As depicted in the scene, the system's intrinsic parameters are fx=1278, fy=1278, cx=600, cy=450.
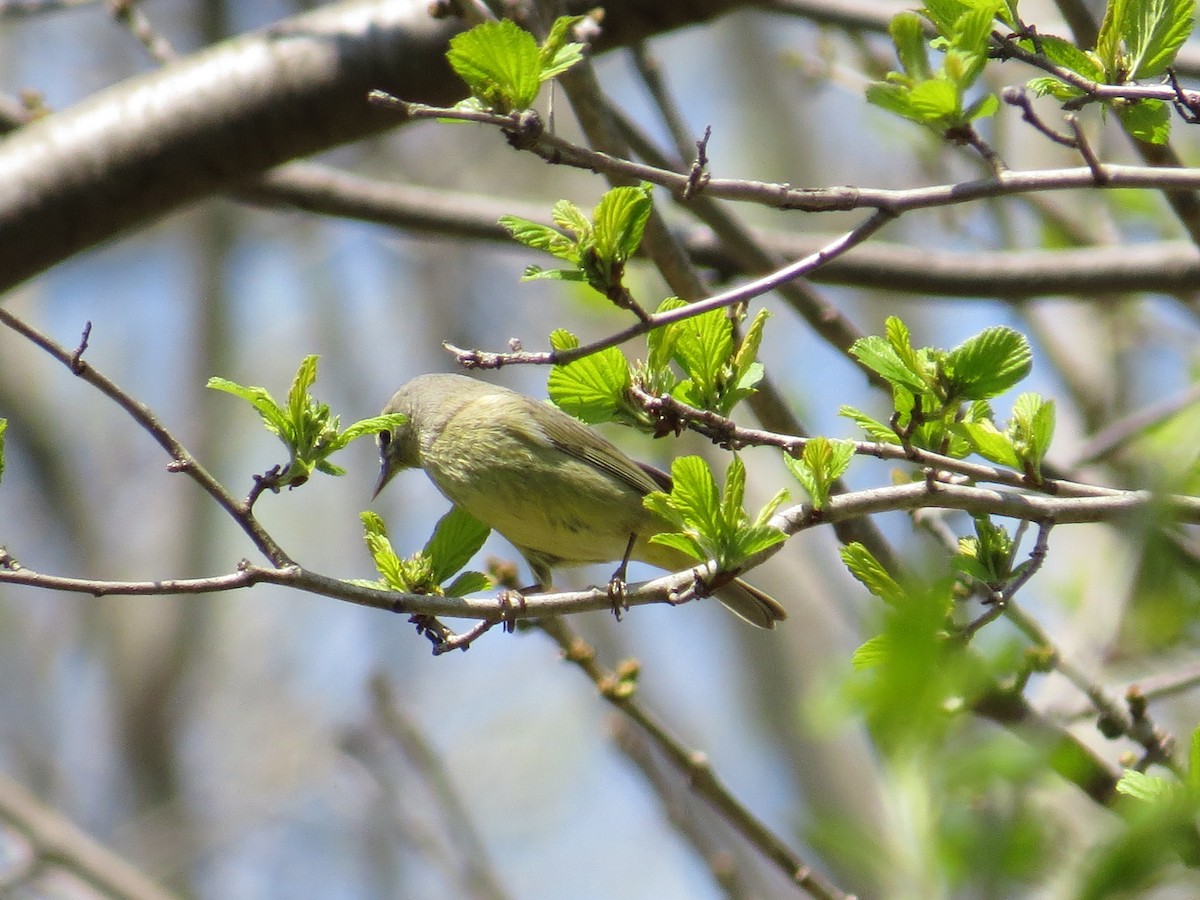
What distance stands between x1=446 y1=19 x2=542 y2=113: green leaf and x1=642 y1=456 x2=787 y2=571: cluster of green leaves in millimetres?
703

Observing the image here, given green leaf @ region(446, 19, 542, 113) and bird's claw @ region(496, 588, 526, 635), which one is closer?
green leaf @ region(446, 19, 542, 113)

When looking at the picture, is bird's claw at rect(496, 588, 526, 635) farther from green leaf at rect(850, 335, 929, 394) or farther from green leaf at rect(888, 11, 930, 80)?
green leaf at rect(888, 11, 930, 80)

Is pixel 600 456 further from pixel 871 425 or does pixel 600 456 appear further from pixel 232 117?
pixel 871 425

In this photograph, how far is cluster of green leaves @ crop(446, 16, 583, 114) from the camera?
2135mm

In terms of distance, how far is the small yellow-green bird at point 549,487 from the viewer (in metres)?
4.51

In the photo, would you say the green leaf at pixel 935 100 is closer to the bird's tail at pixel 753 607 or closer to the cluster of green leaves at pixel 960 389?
the cluster of green leaves at pixel 960 389

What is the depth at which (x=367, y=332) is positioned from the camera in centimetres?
1134

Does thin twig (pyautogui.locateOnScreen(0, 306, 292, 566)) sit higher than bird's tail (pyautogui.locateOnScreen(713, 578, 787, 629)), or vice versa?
thin twig (pyautogui.locateOnScreen(0, 306, 292, 566))

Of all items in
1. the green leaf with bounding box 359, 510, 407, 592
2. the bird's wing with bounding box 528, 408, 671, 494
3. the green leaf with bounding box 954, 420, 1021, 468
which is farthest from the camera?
the bird's wing with bounding box 528, 408, 671, 494

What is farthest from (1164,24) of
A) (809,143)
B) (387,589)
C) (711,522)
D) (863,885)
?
(809,143)

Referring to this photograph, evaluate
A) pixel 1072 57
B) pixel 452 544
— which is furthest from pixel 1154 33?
Result: pixel 452 544

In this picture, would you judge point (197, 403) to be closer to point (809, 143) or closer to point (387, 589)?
point (809, 143)

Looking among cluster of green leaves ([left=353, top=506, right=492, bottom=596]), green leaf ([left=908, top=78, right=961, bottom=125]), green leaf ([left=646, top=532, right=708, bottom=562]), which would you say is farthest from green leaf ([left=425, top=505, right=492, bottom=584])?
green leaf ([left=908, top=78, right=961, bottom=125])

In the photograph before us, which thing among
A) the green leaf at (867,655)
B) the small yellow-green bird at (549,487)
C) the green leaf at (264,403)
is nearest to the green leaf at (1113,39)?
the green leaf at (867,655)
